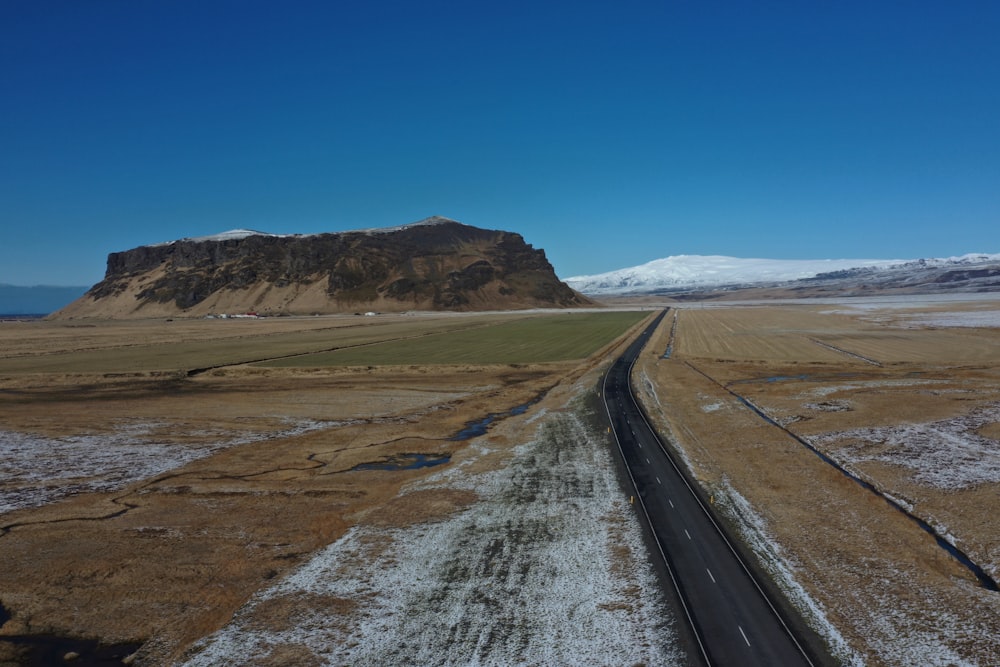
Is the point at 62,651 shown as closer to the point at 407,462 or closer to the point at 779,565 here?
the point at 407,462

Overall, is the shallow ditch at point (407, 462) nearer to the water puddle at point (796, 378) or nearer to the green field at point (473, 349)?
the water puddle at point (796, 378)

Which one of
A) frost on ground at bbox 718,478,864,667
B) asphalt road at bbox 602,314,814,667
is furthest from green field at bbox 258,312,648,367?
frost on ground at bbox 718,478,864,667

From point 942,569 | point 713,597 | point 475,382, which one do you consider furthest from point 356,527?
point 475,382

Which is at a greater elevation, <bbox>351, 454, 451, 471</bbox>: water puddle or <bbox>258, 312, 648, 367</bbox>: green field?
<bbox>258, 312, 648, 367</bbox>: green field

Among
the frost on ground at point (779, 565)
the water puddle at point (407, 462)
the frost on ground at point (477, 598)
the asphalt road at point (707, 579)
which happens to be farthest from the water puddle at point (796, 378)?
the frost on ground at point (477, 598)

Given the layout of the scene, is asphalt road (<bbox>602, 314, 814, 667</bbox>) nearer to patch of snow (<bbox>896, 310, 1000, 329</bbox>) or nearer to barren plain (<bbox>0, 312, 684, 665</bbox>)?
barren plain (<bbox>0, 312, 684, 665</bbox>)

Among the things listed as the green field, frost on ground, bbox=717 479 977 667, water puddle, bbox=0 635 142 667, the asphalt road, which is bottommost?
frost on ground, bbox=717 479 977 667

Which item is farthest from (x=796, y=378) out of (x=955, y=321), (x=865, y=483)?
(x=955, y=321)
